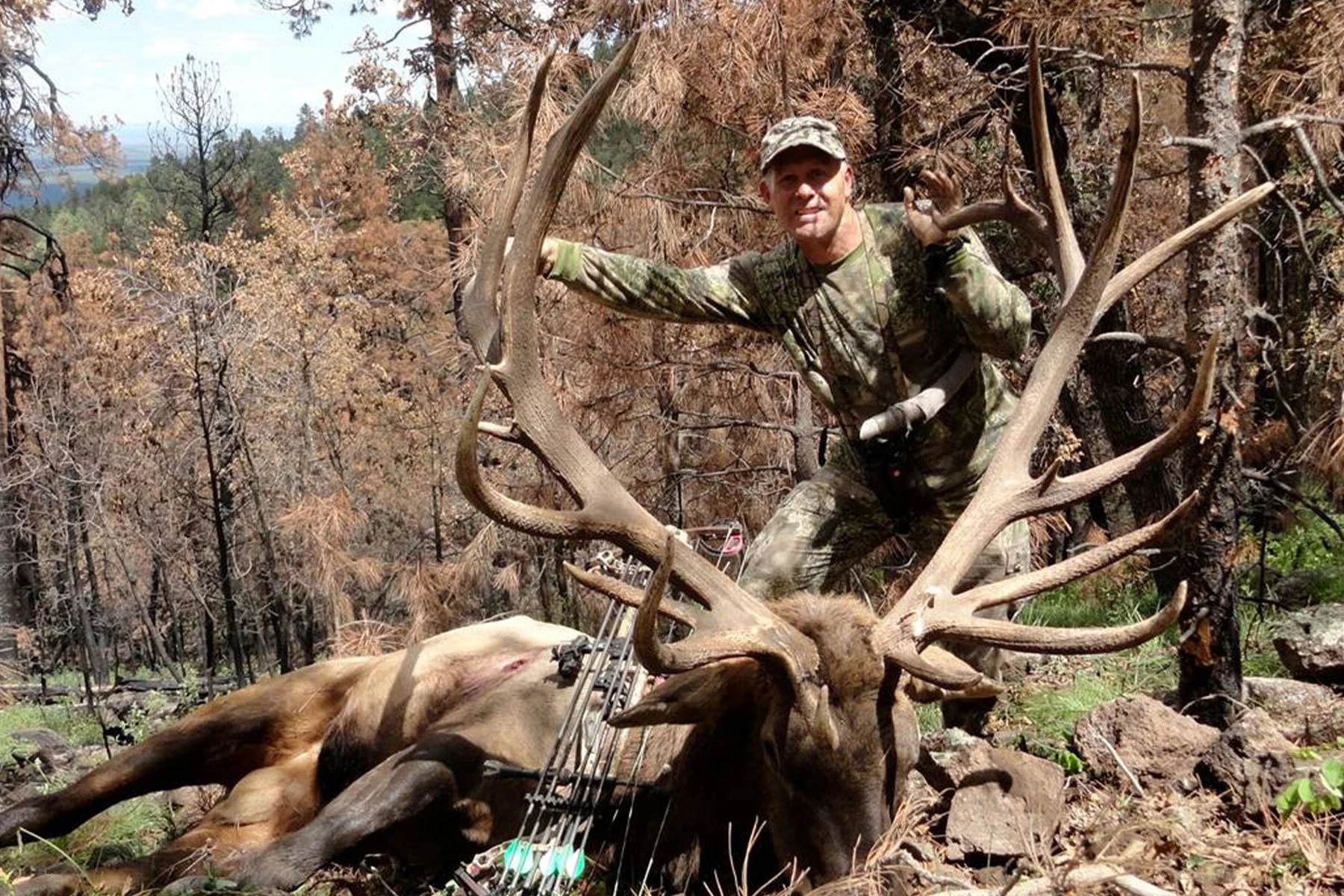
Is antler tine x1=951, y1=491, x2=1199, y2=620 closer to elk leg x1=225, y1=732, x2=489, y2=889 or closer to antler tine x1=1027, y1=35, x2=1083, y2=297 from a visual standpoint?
antler tine x1=1027, y1=35, x2=1083, y2=297

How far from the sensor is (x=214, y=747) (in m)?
5.31

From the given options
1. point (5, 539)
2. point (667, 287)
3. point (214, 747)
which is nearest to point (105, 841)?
point (214, 747)

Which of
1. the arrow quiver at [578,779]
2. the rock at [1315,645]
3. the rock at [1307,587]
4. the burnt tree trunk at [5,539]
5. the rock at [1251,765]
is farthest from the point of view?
the burnt tree trunk at [5,539]

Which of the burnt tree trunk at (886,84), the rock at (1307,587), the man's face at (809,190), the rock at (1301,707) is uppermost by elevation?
the burnt tree trunk at (886,84)

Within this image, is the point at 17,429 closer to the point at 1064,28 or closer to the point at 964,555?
the point at 1064,28

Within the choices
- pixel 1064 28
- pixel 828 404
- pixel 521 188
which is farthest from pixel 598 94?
pixel 1064 28

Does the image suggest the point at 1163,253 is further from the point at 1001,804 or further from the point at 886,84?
the point at 886,84

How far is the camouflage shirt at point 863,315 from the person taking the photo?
3969mm

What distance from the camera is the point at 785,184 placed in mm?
3922

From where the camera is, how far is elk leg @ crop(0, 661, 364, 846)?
4926 mm

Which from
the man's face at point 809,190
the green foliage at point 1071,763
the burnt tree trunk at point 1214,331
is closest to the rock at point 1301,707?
the burnt tree trunk at point 1214,331

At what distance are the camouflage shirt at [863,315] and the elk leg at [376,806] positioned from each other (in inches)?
70.0

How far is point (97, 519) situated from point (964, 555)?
17432mm

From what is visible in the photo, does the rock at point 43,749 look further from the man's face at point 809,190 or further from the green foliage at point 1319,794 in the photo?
the green foliage at point 1319,794
